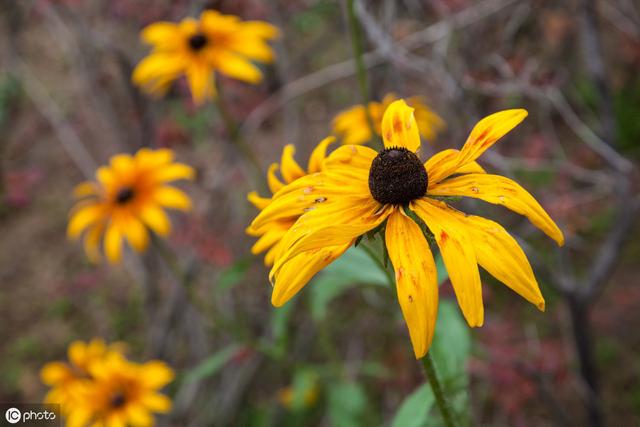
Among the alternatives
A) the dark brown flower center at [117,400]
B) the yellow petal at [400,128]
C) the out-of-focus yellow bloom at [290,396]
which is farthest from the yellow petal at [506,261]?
the out-of-focus yellow bloom at [290,396]

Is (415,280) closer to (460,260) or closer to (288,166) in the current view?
(460,260)

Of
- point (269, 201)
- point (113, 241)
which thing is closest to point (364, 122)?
point (113, 241)

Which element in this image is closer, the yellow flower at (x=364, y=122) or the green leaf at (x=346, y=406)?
the yellow flower at (x=364, y=122)

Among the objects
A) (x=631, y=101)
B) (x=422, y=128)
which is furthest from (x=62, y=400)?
(x=631, y=101)

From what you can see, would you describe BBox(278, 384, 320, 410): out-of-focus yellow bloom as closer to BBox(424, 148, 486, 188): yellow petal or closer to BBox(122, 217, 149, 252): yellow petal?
BBox(122, 217, 149, 252): yellow petal

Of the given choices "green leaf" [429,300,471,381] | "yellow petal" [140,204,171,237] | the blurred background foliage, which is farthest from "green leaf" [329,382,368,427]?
"yellow petal" [140,204,171,237]

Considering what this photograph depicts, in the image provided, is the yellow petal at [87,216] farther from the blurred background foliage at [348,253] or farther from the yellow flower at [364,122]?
the yellow flower at [364,122]

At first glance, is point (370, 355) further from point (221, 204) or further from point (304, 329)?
point (221, 204)
